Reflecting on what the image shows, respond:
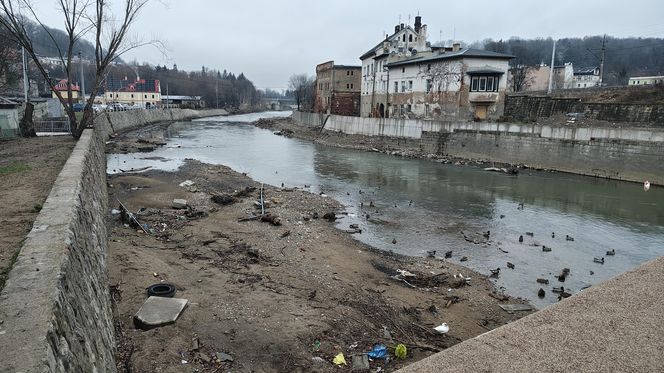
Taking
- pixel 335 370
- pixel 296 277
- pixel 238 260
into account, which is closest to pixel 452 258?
pixel 296 277

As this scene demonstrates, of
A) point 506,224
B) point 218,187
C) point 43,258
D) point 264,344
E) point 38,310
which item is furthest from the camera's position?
point 218,187

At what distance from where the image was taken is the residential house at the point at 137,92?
108875mm

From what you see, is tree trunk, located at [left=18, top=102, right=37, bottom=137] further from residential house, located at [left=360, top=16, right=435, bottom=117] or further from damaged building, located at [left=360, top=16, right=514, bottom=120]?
residential house, located at [left=360, top=16, right=435, bottom=117]

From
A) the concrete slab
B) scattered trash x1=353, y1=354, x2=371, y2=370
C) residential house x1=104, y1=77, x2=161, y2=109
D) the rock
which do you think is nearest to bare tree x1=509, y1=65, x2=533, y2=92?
the rock

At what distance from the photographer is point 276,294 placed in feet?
30.5

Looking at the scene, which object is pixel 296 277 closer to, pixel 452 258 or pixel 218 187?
pixel 452 258

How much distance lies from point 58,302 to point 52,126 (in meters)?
31.9

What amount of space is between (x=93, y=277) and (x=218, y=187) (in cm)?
1455

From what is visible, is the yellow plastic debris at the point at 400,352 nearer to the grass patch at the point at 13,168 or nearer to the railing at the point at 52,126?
the grass patch at the point at 13,168

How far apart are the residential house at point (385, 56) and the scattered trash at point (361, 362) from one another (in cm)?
4928

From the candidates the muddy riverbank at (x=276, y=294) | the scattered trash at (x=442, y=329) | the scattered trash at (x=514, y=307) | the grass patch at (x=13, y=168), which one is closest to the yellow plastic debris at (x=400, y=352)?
the muddy riverbank at (x=276, y=294)

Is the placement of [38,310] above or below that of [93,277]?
above

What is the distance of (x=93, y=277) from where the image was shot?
6.61 metres

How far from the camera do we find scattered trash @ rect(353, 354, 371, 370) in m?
7.02
